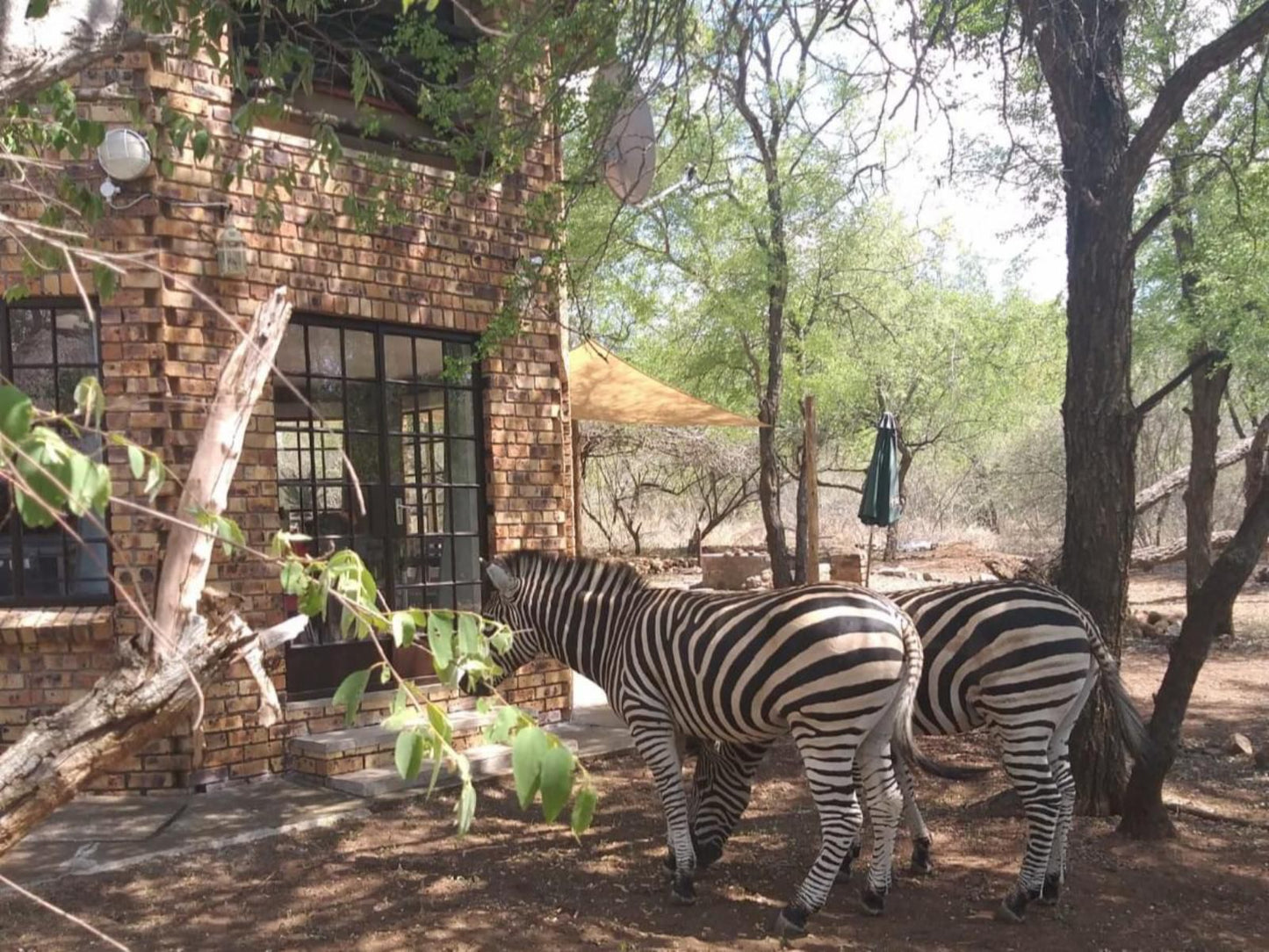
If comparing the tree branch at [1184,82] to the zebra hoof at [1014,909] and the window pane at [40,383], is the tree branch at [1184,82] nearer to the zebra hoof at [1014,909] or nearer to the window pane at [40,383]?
the zebra hoof at [1014,909]

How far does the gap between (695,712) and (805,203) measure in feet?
31.4

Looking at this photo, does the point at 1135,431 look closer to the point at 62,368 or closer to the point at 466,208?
the point at 466,208

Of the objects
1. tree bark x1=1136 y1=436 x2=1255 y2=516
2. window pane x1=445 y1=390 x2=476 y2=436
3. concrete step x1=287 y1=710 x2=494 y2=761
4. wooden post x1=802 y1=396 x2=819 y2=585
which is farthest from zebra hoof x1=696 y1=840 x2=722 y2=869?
tree bark x1=1136 y1=436 x2=1255 y2=516

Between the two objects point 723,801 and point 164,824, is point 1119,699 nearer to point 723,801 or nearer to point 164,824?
point 723,801

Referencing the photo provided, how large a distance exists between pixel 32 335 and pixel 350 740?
314 centimetres

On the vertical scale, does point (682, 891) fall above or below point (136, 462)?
below

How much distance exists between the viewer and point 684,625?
4684 mm

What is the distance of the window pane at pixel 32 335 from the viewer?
5.85 meters

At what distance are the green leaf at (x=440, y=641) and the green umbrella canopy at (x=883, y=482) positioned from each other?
8.77 m

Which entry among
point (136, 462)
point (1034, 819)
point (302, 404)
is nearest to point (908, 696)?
point (1034, 819)

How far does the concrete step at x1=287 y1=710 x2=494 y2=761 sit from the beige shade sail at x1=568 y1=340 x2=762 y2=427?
3.65m

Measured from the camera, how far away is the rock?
6.57 meters

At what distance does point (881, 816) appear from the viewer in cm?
425

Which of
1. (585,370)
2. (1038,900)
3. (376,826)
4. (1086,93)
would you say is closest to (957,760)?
(1038,900)
